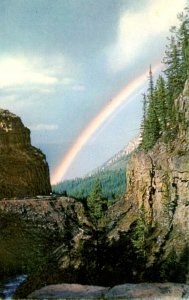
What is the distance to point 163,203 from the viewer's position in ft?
190

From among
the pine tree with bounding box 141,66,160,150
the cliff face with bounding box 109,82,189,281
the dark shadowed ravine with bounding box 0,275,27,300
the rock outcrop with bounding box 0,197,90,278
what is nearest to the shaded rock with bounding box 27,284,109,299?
the cliff face with bounding box 109,82,189,281

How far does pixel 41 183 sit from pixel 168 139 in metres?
51.4

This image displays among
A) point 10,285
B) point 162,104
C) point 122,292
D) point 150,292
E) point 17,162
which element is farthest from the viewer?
point 17,162

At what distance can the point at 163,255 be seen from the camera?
51812 millimetres

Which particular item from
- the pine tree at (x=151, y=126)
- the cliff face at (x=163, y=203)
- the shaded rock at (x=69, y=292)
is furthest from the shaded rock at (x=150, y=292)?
the pine tree at (x=151, y=126)

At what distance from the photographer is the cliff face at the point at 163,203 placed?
50.4m

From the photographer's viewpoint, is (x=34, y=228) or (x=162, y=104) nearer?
(x=162, y=104)

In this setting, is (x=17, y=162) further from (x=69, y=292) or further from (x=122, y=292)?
Answer: (x=122, y=292)

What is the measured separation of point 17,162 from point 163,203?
52548mm

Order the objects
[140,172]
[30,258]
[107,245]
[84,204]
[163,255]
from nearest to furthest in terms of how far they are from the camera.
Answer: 1. [163,255]
2. [107,245]
3. [140,172]
4. [30,258]
5. [84,204]

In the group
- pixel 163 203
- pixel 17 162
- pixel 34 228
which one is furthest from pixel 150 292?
pixel 17 162

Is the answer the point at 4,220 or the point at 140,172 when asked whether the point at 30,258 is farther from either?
the point at 140,172

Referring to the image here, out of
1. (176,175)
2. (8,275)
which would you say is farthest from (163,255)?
(8,275)

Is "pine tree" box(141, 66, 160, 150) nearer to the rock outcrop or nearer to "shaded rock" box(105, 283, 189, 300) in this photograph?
the rock outcrop
